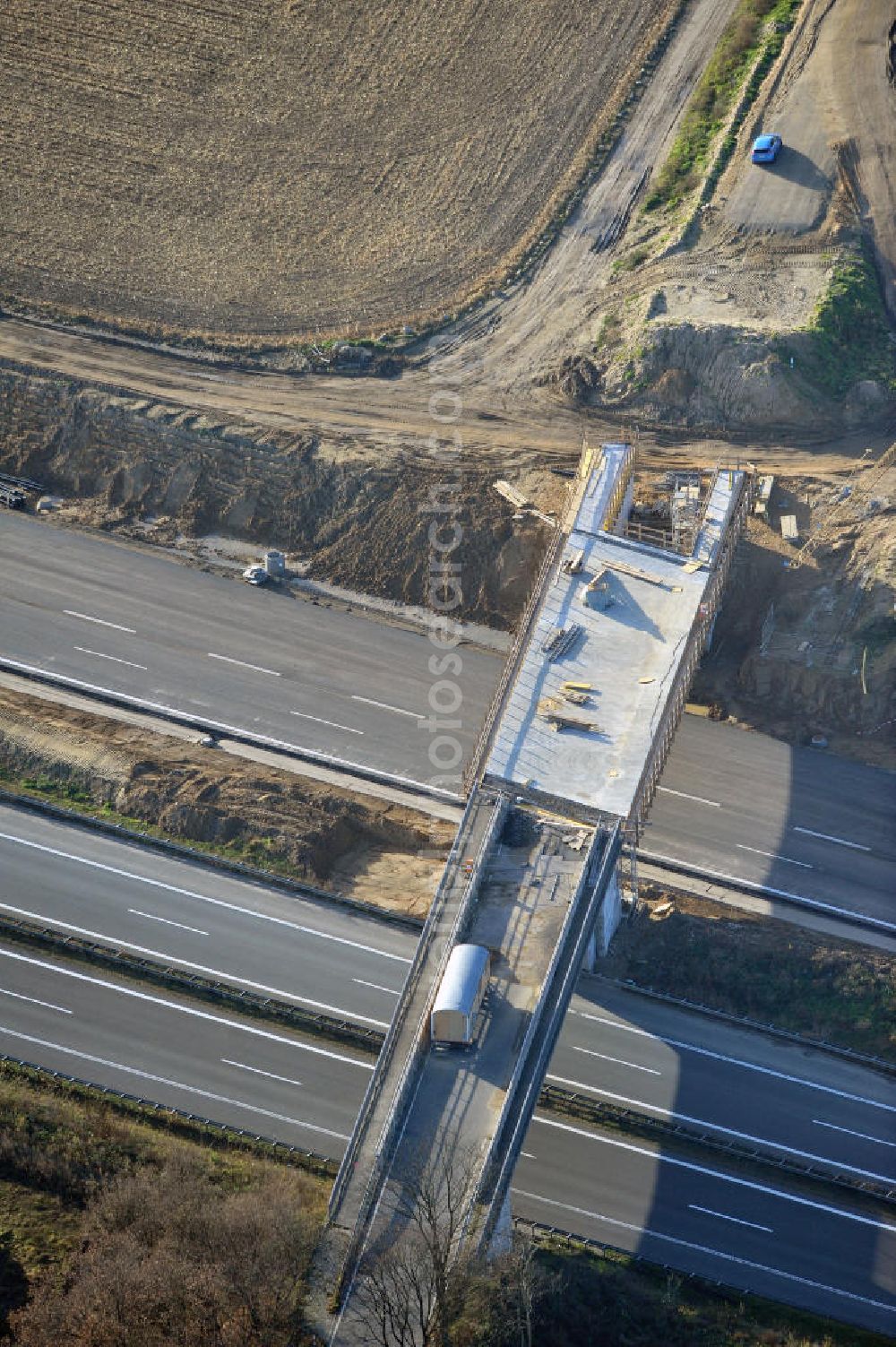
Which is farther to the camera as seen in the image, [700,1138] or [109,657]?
[109,657]

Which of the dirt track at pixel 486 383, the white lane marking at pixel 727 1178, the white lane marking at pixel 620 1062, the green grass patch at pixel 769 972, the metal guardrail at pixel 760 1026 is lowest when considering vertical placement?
the white lane marking at pixel 727 1178

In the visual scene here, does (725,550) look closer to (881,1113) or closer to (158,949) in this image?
(881,1113)

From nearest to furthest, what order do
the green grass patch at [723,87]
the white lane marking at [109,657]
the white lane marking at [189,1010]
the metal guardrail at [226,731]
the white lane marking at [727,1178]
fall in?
1. the white lane marking at [727,1178]
2. the white lane marking at [189,1010]
3. the metal guardrail at [226,731]
4. the white lane marking at [109,657]
5. the green grass patch at [723,87]

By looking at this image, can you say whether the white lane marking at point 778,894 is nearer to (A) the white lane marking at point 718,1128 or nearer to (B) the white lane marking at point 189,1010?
(A) the white lane marking at point 718,1128

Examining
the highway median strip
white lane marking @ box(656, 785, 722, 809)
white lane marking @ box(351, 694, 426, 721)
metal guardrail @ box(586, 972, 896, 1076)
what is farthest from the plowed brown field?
metal guardrail @ box(586, 972, 896, 1076)

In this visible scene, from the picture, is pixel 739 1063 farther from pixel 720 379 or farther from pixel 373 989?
pixel 720 379

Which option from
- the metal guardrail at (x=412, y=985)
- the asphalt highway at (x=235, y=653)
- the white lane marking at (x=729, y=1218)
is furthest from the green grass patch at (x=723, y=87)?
the white lane marking at (x=729, y=1218)

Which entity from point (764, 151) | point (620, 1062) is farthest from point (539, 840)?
point (764, 151)
